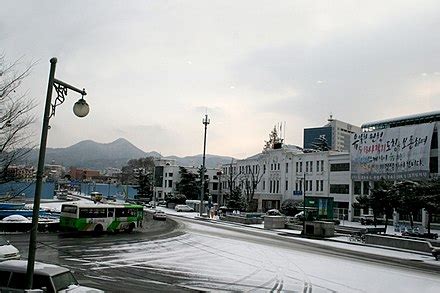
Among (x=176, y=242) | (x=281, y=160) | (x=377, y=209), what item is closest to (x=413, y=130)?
(x=377, y=209)

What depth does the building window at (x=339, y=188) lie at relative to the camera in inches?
2552

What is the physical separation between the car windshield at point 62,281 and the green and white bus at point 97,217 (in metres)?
24.0

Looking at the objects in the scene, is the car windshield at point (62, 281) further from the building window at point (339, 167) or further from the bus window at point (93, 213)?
the building window at point (339, 167)

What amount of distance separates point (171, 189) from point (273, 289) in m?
96.0

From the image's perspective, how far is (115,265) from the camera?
20625 mm

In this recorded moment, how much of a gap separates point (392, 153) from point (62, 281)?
55.1m

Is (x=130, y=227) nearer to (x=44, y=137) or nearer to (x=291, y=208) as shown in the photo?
(x=44, y=137)

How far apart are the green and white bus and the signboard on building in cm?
3654

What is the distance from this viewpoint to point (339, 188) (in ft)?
217

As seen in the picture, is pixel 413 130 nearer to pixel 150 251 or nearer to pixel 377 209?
pixel 377 209

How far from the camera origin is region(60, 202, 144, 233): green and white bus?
113 feet

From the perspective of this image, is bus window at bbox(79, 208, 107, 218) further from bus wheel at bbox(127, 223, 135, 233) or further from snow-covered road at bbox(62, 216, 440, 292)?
snow-covered road at bbox(62, 216, 440, 292)

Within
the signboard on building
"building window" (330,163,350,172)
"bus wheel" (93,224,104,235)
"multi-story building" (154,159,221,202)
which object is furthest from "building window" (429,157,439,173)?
"multi-story building" (154,159,221,202)

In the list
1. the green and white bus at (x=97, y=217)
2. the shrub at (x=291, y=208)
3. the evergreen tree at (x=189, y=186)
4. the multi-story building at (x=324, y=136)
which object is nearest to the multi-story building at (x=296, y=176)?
the shrub at (x=291, y=208)
